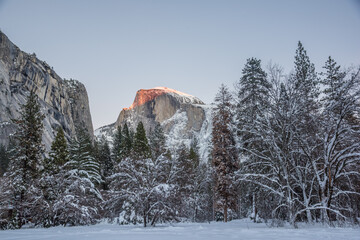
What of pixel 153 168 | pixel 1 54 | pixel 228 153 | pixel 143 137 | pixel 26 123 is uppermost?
pixel 1 54

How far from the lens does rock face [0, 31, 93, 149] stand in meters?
59.2

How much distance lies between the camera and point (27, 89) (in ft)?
234

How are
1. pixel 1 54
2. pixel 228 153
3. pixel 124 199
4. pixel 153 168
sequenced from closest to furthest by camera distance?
pixel 124 199
pixel 153 168
pixel 228 153
pixel 1 54

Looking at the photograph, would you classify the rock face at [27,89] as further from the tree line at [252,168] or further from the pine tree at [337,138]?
the pine tree at [337,138]

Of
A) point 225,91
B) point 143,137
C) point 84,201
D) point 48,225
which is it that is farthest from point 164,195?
point 143,137

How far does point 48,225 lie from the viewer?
18016mm

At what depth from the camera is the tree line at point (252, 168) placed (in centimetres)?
1092

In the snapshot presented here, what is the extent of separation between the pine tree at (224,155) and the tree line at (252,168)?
0.08 m

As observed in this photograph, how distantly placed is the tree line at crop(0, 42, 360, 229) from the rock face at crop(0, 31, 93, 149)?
140 ft

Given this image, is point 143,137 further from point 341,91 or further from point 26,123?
point 341,91

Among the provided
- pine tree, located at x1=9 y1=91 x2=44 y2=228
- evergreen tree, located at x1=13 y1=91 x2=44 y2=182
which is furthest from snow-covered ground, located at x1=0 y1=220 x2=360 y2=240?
evergreen tree, located at x1=13 y1=91 x2=44 y2=182

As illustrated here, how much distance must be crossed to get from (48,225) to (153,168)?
894 cm

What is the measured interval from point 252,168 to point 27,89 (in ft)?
241

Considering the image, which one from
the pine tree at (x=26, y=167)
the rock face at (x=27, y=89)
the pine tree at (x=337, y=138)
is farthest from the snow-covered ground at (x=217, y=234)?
the rock face at (x=27, y=89)
